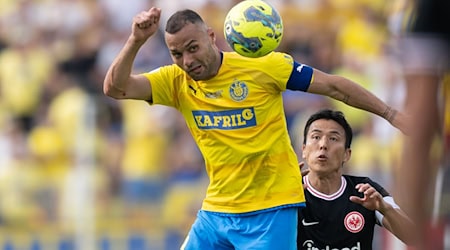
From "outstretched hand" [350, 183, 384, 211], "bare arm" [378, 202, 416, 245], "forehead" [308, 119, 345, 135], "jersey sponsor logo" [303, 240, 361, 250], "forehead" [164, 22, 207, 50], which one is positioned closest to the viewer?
"outstretched hand" [350, 183, 384, 211]

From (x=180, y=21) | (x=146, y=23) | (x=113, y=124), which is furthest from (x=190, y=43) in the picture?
(x=113, y=124)

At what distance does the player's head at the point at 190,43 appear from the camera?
690cm

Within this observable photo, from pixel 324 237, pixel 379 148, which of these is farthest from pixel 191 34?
pixel 379 148

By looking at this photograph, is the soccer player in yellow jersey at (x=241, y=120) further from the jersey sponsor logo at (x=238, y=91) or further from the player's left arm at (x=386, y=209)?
the player's left arm at (x=386, y=209)

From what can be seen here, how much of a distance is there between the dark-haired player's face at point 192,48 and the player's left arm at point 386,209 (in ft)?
4.06

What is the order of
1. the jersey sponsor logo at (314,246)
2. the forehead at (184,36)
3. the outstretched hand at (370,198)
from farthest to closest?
1. the jersey sponsor logo at (314,246)
2. the forehead at (184,36)
3. the outstretched hand at (370,198)

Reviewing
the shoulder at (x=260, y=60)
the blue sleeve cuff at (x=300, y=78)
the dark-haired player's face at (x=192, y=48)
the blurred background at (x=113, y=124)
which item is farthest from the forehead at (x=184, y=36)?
the blurred background at (x=113, y=124)

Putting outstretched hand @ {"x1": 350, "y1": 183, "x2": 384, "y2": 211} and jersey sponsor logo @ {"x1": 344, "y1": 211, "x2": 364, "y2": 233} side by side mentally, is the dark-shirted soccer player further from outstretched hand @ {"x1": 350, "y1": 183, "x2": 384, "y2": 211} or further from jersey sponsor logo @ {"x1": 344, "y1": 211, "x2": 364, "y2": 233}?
outstretched hand @ {"x1": 350, "y1": 183, "x2": 384, "y2": 211}

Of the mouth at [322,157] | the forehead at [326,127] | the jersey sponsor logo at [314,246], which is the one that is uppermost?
the forehead at [326,127]

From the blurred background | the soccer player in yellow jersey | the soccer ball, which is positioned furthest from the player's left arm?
the blurred background

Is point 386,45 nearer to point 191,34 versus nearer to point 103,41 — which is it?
point 103,41

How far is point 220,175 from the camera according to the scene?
722 cm

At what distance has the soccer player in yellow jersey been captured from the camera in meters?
7.04

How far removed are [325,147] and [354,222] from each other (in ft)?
1.79
